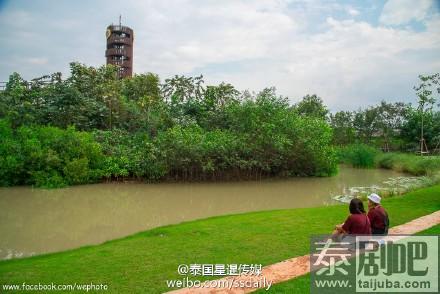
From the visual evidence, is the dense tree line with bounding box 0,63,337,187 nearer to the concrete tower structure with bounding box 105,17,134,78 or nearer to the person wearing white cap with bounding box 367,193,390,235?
the person wearing white cap with bounding box 367,193,390,235

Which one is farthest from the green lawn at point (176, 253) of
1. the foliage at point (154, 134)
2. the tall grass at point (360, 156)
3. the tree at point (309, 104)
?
the tree at point (309, 104)

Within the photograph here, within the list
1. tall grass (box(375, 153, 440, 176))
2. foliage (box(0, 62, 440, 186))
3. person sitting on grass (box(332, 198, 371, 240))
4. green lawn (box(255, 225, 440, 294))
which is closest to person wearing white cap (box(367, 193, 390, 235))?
person sitting on grass (box(332, 198, 371, 240))

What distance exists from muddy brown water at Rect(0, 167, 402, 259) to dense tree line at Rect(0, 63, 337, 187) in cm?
93

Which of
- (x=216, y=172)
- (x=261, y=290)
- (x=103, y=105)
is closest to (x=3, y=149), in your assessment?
(x=103, y=105)

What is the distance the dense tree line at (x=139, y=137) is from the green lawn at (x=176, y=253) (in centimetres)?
1141

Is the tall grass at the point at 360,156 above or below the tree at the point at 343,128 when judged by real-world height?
below

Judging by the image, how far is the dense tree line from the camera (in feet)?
58.8

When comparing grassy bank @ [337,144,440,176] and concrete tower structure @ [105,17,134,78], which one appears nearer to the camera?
grassy bank @ [337,144,440,176]

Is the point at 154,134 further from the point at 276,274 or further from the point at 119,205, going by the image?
the point at 276,274

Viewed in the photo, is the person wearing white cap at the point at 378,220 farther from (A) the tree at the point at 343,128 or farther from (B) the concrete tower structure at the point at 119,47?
(B) the concrete tower structure at the point at 119,47

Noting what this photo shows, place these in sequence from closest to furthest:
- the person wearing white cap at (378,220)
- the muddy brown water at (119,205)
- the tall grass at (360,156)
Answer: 1. the person wearing white cap at (378,220)
2. the muddy brown water at (119,205)
3. the tall grass at (360,156)

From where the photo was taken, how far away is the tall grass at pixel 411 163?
21219 mm

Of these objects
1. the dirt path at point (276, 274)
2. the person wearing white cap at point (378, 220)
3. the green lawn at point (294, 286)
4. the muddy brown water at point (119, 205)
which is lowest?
the muddy brown water at point (119, 205)

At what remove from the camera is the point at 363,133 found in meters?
40.0
